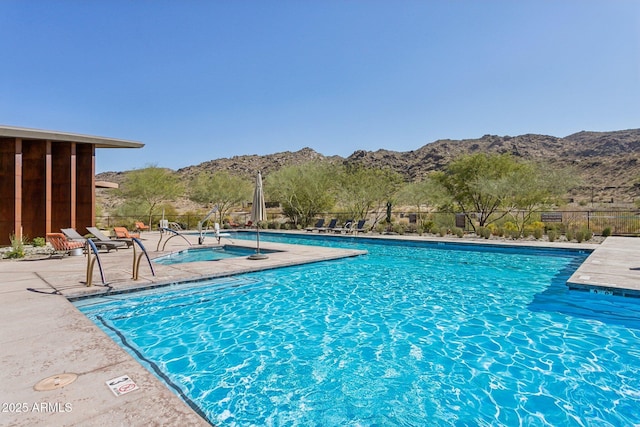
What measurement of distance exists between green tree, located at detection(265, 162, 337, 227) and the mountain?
3111cm

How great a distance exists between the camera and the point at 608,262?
7.98 meters

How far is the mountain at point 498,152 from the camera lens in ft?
177

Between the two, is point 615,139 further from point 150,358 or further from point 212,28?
point 150,358

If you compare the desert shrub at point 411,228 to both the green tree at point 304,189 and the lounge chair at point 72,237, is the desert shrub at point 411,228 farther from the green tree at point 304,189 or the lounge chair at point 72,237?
the lounge chair at point 72,237

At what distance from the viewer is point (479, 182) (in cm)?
1834

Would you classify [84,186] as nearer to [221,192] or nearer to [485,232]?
[221,192]

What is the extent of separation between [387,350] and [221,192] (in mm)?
22962

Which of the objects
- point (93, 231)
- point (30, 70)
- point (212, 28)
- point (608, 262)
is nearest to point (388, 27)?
→ point (212, 28)

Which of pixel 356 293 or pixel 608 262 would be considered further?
pixel 608 262

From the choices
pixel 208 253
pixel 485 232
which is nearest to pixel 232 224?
pixel 208 253

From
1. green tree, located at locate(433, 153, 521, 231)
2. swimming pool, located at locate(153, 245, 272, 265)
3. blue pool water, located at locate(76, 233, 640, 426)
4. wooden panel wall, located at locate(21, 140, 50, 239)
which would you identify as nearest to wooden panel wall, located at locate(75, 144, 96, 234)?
wooden panel wall, located at locate(21, 140, 50, 239)

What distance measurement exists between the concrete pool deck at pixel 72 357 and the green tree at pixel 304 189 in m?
16.6

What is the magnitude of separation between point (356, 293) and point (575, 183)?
15.5m

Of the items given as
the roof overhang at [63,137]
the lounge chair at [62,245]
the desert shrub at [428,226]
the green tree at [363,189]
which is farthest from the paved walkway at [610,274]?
the roof overhang at [63,137]
